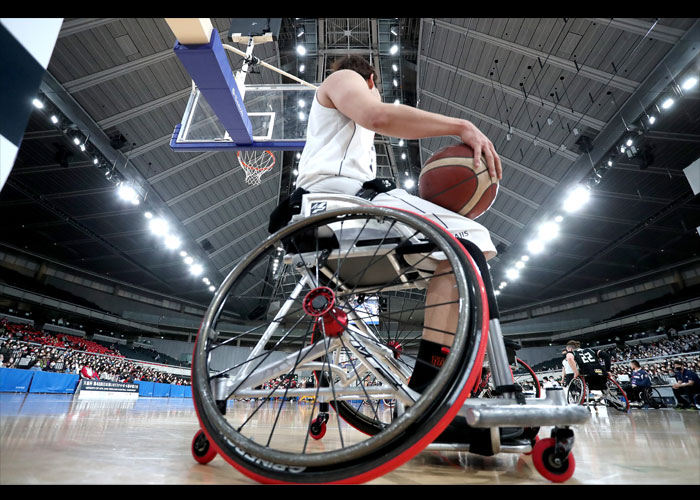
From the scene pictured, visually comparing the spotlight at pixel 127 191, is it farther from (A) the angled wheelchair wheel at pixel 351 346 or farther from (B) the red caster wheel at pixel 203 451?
(B) the red caster wheel at pixel 203 451

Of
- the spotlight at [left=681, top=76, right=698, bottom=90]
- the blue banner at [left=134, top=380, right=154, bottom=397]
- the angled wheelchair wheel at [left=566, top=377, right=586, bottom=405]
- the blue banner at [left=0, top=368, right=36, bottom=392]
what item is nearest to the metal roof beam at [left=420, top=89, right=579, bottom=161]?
the spotlight at [left=681, top=76, right=698, bottom=90]

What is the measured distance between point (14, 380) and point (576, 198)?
47.7 ft

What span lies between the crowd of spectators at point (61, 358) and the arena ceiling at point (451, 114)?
A: 425 cm

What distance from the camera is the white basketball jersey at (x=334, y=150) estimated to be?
Result: 1.33 meters

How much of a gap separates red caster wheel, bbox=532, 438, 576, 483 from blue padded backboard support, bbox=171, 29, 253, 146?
3.67 metres

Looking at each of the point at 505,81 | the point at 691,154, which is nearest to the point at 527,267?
the point at 691,154

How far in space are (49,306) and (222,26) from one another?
16770 millimetres

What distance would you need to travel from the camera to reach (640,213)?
1213cm

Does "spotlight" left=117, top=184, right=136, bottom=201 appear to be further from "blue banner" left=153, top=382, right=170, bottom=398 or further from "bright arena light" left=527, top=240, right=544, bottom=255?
"bright arena light" left=527, top=240, right=544, bottom=255

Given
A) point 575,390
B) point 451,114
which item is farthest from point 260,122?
point 451,114

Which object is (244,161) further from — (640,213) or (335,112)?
(640,213)

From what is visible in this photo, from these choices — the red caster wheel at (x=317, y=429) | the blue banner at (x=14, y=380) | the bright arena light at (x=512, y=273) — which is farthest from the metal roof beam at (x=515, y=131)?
the blue banner at (x=14, y=380)
